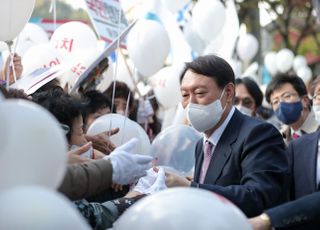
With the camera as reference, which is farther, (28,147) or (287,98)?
(287,98)

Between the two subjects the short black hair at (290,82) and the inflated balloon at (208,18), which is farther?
the inflated balloon at (208,18)

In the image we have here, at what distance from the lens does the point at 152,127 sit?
7.84m

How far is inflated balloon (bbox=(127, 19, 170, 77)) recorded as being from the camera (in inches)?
286

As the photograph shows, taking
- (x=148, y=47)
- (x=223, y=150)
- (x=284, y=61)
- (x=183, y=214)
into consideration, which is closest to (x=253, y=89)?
(x=148, y=47)

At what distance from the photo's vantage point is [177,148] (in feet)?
18.0

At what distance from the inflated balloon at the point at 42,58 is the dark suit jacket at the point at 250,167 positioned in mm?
2537

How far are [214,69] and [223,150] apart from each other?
0.46 meters

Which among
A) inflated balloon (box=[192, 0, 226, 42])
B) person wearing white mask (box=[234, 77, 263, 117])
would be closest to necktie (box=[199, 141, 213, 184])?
person wearing white mask (box=[234, 77, 263, 117])

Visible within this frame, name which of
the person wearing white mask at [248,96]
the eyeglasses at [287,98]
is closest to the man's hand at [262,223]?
the eyeglasses at [287,98]

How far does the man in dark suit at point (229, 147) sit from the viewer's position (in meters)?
3.97

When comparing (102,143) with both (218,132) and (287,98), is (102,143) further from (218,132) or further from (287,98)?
(287,98)

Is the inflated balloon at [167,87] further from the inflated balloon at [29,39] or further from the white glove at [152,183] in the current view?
the white glove at [152,183]

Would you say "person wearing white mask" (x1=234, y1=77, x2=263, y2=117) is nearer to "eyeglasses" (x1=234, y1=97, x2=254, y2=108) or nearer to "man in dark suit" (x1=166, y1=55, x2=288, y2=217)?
"eyeglasses" (x1=234, y1=97, x2=254, y2=108)

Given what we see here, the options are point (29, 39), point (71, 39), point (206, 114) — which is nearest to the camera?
point (206, 114)
